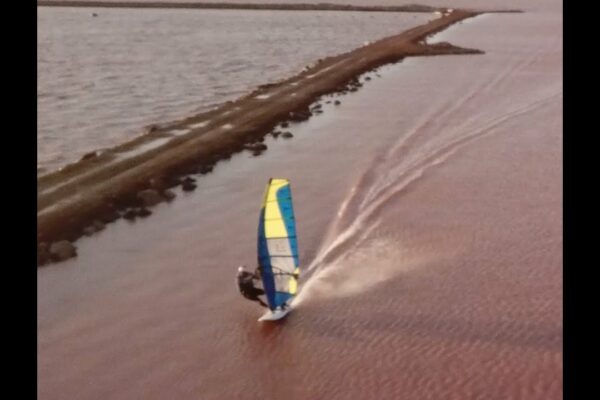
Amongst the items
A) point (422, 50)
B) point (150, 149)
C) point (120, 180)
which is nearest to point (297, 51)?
point (422, 50)

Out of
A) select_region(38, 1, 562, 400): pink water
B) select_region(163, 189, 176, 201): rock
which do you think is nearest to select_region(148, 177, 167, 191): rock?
select_region(163, 189, 176, 201): rock

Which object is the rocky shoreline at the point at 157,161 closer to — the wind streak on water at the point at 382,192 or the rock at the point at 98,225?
the rock at the point at 98,225

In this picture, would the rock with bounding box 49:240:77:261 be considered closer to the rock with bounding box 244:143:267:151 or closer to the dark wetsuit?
the dark wetsuit

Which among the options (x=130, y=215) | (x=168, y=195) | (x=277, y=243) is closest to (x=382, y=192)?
(x=168, y=195)

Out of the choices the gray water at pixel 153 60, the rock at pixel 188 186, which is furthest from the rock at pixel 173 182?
the gray water at pixel 153 60

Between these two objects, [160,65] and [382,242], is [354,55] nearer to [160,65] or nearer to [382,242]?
[160,65]

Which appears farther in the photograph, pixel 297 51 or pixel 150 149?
pixel 297 51
